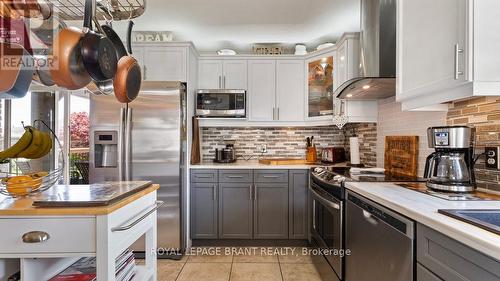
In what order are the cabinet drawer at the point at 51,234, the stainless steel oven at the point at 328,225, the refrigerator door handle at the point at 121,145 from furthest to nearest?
the refrigerator door handle at the point at 121,145, the stainless steel oven at the point at 328,225, the cabinet drawer at the point at 51,234

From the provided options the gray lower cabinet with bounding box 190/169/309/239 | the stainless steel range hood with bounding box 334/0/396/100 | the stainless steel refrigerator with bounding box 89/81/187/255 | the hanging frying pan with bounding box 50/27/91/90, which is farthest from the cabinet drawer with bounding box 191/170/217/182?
the hanging frying pan with bounding box 50/27/91/90

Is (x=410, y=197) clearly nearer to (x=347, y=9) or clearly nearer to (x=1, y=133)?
(x=347, y=9)

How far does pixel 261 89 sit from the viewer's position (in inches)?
137

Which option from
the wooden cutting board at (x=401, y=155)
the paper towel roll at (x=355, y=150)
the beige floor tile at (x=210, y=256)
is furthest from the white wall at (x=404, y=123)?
the beige floor tile at (x=210, y=256)

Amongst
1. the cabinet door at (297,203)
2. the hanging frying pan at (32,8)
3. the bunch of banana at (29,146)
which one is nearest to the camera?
the hanging frying pan at (32,8)

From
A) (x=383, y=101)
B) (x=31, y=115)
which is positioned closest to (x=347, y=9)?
(x=383, y=101)

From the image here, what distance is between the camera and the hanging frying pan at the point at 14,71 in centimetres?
101

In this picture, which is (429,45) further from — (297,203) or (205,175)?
(205,175)

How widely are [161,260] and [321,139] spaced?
8.10 ft

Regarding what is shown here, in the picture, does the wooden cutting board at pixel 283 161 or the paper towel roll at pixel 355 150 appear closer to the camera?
the paper towel roll at pixel 355 150

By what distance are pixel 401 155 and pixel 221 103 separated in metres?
2.02

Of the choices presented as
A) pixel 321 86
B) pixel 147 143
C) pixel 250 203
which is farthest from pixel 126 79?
pixel 321 86

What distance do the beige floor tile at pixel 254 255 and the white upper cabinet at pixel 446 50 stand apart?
1999mm

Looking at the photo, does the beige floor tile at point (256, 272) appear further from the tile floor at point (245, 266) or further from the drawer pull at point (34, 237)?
the drawer pull at point (34, 237)
